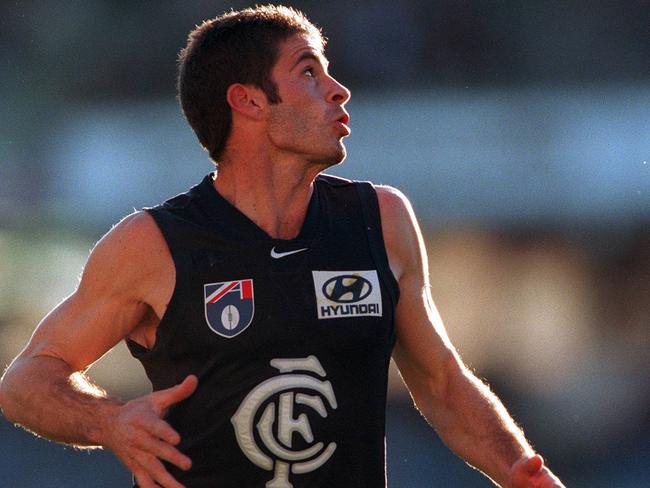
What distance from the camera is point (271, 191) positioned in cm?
428

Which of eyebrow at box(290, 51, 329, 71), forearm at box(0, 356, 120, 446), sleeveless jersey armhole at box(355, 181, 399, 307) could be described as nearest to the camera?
forearm at box(0, 356, 120, 446)

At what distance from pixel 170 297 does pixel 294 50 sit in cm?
94

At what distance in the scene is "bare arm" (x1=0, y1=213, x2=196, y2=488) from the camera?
12.6 feet

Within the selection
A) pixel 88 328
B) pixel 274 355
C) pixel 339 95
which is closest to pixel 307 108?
pixel 339 95

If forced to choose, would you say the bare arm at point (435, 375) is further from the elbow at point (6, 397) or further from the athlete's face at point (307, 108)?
the elbow at point (6, 397)

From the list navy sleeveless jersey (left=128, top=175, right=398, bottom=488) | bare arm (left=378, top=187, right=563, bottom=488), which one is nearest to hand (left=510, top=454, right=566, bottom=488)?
bare arm (left=378, top=187, right=563, bottom=488)

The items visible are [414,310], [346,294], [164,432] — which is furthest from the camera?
[414,310]

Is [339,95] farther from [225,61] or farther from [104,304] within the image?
[104,304]

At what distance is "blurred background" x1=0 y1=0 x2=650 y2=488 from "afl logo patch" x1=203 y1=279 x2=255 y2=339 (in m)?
8.24

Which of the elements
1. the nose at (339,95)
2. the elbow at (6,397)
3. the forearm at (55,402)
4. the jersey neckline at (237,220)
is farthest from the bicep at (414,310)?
the elbow at (6,397)

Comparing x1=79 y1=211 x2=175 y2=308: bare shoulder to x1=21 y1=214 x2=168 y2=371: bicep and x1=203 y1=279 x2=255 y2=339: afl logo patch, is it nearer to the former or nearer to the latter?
x1=21 y1=214 x2=168 y2=371: bicep

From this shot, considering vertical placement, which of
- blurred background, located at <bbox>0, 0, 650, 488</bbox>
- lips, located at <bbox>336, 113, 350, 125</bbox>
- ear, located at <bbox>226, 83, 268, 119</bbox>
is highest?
ear, located at <bbox>226, 83, 268, 119</bbox>

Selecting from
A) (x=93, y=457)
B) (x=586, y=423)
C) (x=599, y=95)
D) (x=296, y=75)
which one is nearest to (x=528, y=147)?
(x=599, y=95)

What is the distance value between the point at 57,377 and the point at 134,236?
0.48m
